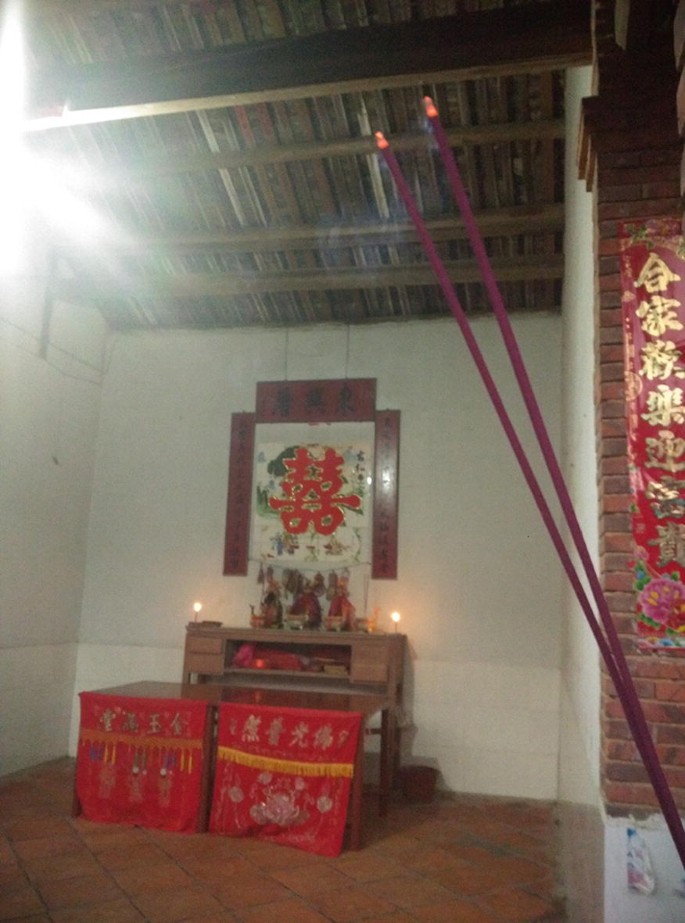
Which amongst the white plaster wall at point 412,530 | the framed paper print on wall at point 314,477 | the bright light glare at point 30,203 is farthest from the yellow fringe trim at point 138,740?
the bright light glare at point 30,203

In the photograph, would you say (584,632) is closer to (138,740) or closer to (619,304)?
(619,304)

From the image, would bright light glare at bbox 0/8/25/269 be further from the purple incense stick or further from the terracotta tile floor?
the terracotta tile floor

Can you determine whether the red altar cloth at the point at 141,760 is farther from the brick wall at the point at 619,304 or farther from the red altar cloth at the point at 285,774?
the brick wall at the point at 619,304

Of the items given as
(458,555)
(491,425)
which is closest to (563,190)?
(491,425)

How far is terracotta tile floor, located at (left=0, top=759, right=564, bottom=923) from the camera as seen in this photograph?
293 cm

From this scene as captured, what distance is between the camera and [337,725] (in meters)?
3.66

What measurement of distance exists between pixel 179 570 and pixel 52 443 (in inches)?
50.8

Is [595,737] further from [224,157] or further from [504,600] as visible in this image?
[224,157]

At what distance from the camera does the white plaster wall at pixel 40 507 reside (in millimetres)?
4777

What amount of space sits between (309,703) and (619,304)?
2680 millimetres

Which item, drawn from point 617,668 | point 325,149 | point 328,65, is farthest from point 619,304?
point 325,149

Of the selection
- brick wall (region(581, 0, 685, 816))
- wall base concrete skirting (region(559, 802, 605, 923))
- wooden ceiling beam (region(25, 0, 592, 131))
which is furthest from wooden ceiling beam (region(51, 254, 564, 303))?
wall base concrete skirting (region(559, 802, 605, 923))

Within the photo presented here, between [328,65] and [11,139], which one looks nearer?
[328,65]

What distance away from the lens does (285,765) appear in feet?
12.1
